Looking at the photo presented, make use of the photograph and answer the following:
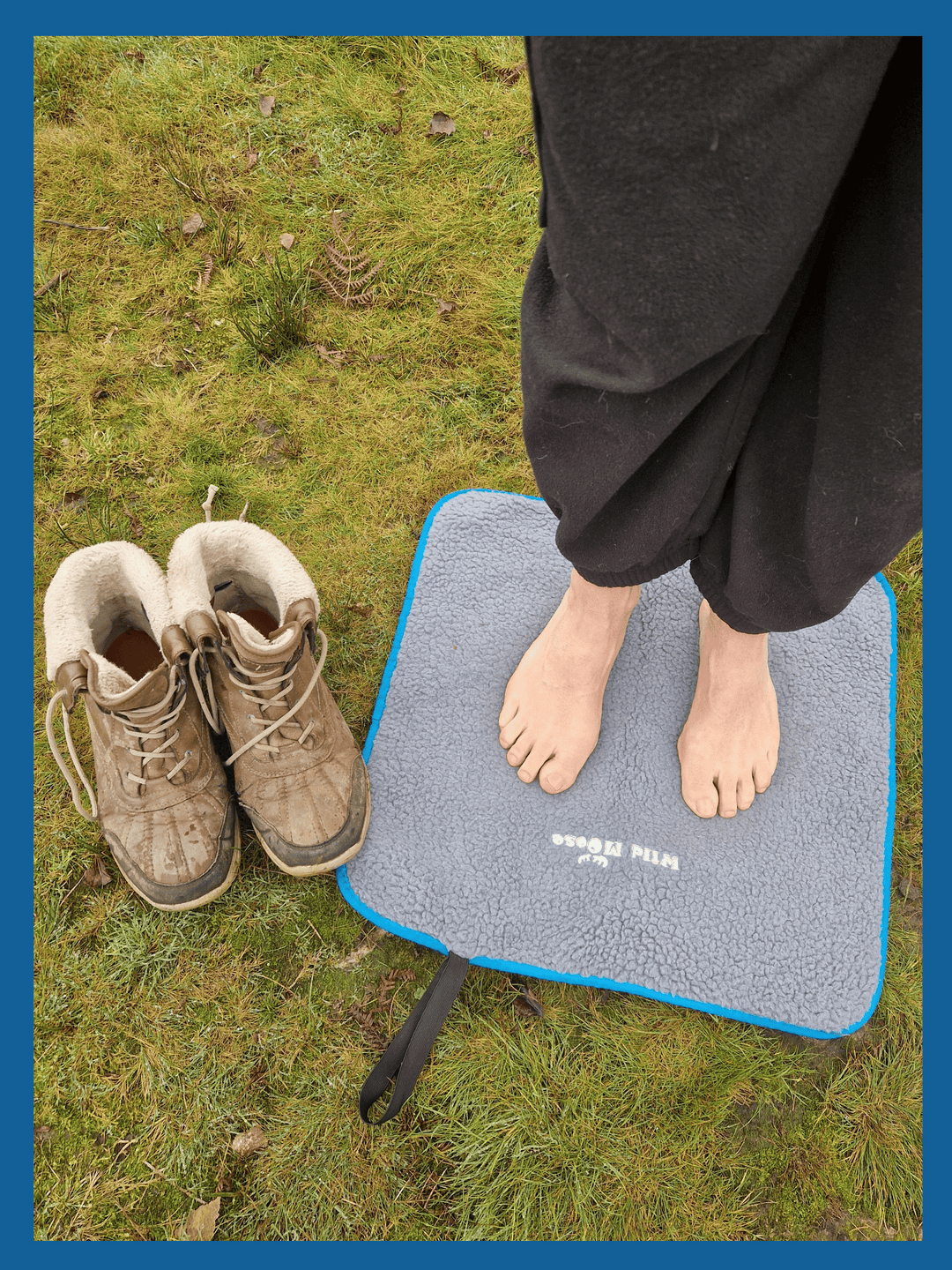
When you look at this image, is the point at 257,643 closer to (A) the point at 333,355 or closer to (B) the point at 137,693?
(B) the point at 137,693

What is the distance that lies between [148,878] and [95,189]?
1.77 metres

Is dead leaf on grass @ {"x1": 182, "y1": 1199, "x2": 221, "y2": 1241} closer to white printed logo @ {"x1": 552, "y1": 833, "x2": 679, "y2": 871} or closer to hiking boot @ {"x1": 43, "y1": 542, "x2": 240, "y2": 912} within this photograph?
hiking boot @ {"x1": 43, "y1": 542, "x2": 240, "y2": 912}

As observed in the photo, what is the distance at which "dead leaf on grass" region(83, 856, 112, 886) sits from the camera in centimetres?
153

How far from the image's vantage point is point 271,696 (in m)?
1.40

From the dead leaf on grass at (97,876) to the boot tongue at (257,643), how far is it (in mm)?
554

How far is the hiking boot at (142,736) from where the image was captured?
52.1 inches

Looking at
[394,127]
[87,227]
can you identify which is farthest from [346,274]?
[87,227]

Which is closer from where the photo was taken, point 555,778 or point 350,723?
point 555,778

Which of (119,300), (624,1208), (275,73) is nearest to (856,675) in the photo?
(624,1208)

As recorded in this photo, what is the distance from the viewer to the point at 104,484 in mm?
1844

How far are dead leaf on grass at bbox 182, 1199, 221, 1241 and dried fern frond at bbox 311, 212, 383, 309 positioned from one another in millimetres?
1900

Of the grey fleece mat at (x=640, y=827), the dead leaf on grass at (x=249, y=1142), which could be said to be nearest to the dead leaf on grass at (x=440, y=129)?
the grey fleece mat at (x=640, y=827)

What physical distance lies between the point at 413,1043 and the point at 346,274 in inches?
68.6

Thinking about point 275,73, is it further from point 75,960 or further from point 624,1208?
point 624,1208
